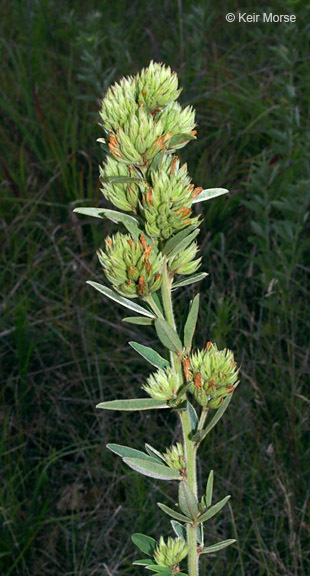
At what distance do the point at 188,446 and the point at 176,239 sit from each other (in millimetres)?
292

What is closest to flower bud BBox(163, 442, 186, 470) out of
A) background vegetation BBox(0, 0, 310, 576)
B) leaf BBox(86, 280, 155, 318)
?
leaf BBox(86, 280, 155, 318)

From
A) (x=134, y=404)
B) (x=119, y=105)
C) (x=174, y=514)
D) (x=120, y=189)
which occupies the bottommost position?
(x=174, y=514)

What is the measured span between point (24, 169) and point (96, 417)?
5.41ft

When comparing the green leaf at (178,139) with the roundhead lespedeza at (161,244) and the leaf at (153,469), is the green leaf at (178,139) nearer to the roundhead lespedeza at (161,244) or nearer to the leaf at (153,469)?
the roundhead lespedeza at (161,244)

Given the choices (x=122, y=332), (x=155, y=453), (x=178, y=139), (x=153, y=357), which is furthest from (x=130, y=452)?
(x=122, y=332)

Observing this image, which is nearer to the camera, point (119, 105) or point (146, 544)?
point (119, 105)

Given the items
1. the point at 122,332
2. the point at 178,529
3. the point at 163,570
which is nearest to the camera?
the point at 163,570

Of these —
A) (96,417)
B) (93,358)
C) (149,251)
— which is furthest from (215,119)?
(149,251)

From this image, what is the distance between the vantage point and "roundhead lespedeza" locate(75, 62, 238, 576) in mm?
843

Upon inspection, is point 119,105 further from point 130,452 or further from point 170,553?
point 170,553

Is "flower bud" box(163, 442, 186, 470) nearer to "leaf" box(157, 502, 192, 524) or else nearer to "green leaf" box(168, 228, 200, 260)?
"leaf" box(157, 502, 192, 524)

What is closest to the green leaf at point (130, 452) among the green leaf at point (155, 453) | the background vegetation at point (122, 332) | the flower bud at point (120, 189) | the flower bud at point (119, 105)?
the green leaf at point (155, 453)

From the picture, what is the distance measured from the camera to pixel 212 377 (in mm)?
898

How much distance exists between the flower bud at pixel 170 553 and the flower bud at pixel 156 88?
635 millimetres
